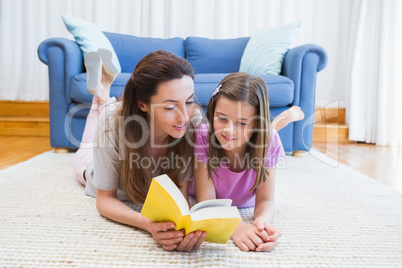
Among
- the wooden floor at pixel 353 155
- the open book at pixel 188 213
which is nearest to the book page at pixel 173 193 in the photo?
the open book at pixel 188 213

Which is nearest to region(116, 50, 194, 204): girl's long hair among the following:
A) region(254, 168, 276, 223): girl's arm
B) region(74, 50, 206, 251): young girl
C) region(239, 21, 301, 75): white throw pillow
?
region(74, 50, 206, 251): young girl

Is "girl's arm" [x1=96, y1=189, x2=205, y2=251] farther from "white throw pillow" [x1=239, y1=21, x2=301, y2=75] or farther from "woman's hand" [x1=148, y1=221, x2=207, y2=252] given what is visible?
"white throw pillow" [x1=239, y1=21, x2=301, y2=75]

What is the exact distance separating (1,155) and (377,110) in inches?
121

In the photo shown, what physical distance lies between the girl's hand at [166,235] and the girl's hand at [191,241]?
12 millimetres

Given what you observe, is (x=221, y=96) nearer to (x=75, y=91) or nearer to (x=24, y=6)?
(x=75, y=91)

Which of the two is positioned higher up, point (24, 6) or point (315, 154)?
point (24, 6)

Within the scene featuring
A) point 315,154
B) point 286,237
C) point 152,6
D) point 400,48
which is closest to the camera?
point 286,237

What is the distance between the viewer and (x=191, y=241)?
0.85 m

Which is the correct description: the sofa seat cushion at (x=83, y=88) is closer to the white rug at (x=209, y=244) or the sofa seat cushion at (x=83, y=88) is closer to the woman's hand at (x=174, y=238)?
the white rug at (x=209, y=244)

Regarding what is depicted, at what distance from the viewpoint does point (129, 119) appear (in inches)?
43.0

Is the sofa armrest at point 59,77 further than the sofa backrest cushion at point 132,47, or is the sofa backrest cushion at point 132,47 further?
the sofa backrest cushion at point 132,47

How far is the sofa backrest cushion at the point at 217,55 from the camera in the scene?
2881 mm

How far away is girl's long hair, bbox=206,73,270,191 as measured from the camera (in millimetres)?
1006

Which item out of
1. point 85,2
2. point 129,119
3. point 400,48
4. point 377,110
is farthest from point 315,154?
point 85,2
